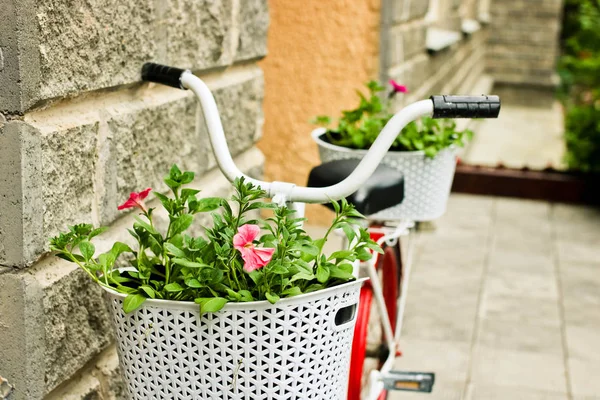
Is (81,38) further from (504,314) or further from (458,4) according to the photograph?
(458,4)

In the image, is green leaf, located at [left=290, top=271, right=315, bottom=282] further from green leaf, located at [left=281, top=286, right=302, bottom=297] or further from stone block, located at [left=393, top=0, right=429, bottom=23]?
stone block, located at [left=393, top=0, right=429, bottom=23]

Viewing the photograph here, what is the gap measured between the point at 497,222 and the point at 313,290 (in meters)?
4.38

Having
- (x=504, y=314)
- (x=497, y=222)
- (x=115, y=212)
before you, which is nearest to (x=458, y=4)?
(x=497, y=222)

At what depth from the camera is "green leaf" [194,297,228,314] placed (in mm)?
1321

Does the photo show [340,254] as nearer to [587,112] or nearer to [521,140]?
[587,112]

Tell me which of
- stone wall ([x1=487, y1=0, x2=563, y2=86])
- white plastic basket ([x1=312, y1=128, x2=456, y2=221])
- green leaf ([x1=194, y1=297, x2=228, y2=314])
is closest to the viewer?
green leaf ([x1=194, y1=297, x2=228, y2=314])

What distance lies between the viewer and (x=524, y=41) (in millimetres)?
12836

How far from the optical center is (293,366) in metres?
1.41

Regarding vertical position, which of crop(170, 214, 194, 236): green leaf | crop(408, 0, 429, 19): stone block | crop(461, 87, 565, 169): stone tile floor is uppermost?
crop(408, 0, 429, 19): stone block

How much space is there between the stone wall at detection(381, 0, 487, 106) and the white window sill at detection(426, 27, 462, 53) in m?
0.02

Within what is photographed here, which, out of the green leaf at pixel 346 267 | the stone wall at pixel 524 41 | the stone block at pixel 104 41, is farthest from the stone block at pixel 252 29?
the stone wall at pixel 524 41

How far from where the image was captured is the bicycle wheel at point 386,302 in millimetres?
2260

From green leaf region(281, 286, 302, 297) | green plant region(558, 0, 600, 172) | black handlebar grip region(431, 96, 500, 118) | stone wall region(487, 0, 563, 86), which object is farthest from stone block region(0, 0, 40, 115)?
stone wall region(487, 0, 563, 86)

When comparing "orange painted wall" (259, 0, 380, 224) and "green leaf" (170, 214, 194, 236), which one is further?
"orange painted wall" (259, 0, 380, 224)
